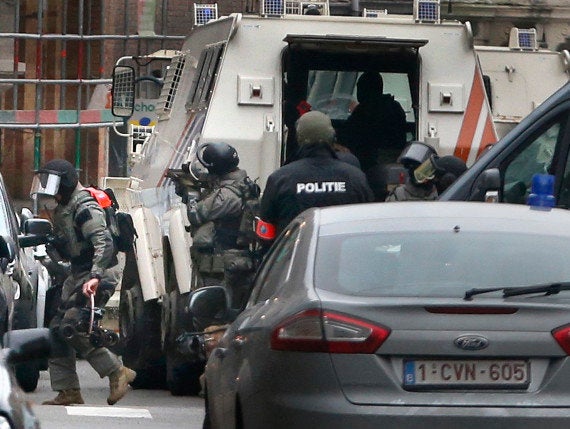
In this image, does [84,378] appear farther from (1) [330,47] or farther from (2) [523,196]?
(2) [523,196]

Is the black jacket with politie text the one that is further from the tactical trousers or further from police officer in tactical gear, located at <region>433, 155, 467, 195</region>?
the tactical trousers

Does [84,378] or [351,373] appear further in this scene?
[84,378]

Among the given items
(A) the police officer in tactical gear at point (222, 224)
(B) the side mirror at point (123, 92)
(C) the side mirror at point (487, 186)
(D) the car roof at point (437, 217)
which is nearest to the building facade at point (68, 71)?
(B) the side mirror at point (123, 92)

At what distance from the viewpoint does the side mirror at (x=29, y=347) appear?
6000mm

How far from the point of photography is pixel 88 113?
1011 inches

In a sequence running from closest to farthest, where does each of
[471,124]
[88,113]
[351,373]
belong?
[351,373], [471,124], [88,113]

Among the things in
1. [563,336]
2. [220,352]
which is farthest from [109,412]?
[563,336]

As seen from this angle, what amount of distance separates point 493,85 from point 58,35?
12.8 metres

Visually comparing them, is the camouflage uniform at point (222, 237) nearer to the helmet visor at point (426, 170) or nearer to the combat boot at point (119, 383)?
the combat boot at point (119, 383)

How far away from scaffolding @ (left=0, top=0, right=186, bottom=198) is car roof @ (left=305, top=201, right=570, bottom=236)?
18486mm

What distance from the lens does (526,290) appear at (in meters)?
6.44

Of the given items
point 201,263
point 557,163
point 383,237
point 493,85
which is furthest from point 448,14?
point 383,237

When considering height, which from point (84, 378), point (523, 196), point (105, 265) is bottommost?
point (84, 378)

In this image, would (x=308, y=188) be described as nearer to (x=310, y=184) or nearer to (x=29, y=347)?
(x=310, y=184)
